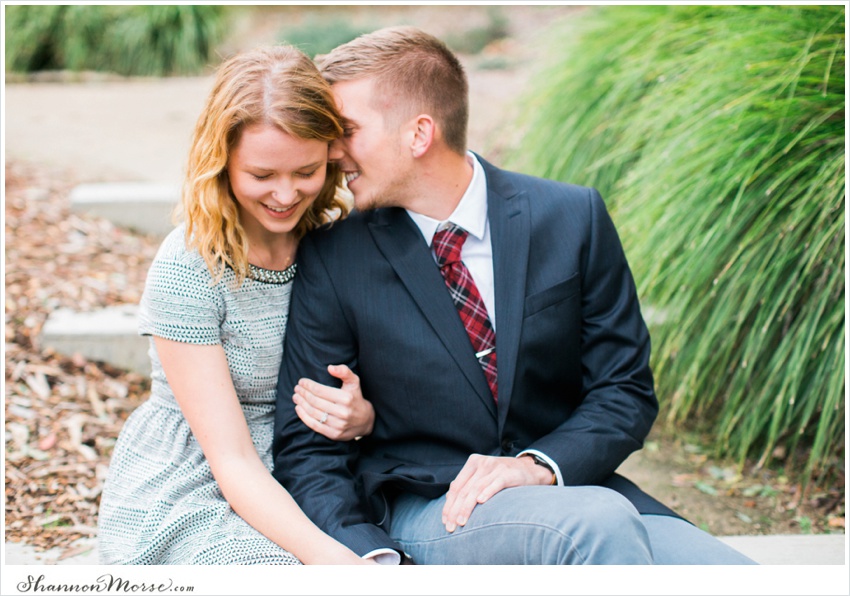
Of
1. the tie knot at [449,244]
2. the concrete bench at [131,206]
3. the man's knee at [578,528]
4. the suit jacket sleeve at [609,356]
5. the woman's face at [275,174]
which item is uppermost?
the woman's face at [275,174]

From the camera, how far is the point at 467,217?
2.27 meters

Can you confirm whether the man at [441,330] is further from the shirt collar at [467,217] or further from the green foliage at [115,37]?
the green foliage at [115,37]

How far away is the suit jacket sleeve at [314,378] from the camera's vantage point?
2092 mm

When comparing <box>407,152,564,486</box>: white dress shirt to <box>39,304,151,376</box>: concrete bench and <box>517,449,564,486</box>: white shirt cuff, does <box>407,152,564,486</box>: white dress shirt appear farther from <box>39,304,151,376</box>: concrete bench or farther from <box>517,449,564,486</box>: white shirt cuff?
<box>39,304,151,376</box>: concrete bench

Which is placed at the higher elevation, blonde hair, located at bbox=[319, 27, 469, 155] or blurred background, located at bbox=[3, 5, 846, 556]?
blonde hair, located at bbox=[319, 27, 469, 155]

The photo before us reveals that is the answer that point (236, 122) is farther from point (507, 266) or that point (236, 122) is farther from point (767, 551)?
point (767, 551)

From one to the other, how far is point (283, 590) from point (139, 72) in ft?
25.4

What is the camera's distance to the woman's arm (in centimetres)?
198

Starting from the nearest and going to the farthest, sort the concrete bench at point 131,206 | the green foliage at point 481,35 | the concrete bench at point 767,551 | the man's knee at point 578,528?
the man's knee at point 578,528 < the concrete bench at point 767,551 < the concrete bench at point 131,206 < the green foliage at point 481,35

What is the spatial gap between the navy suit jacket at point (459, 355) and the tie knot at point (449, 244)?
0.06m

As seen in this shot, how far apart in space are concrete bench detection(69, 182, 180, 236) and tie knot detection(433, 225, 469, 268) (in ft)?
7.77

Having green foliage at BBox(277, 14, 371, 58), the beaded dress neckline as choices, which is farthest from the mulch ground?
green foliage at BBox(277, 14, 371, 58)

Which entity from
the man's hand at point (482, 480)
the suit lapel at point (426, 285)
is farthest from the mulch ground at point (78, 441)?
the suit lapel at point (426, 285)

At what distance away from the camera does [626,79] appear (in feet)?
13.0
